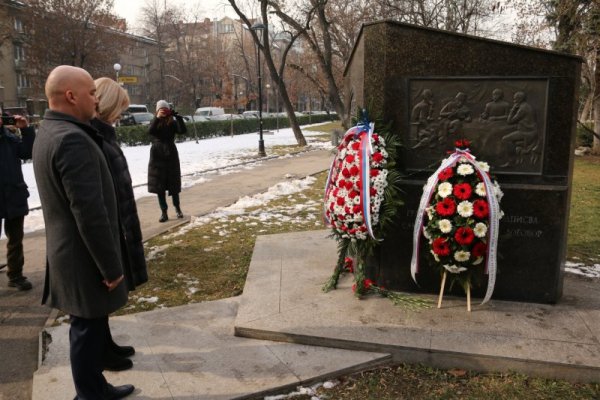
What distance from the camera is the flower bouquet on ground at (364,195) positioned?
421cm

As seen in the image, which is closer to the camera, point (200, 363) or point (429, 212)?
point (200, 363)

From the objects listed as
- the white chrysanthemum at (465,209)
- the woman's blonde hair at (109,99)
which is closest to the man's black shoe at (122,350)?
the woman's blonde hair at (109,99)

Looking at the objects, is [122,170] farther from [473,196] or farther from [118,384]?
[473,196]

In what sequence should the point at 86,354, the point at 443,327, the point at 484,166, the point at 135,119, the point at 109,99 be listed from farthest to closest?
the point at 135,119
the point at 484,166
the point at 443,327
the point at 109,99
the point at 86,354

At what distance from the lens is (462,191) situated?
4.01 metres

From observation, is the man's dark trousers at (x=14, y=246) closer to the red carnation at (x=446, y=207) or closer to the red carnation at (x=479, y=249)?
the red carnation at (x=446, y=207)

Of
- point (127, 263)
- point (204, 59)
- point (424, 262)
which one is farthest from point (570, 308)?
point (204, 59)

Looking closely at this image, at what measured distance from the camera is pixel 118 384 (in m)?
3.24

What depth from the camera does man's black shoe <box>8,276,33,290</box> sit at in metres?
5.18

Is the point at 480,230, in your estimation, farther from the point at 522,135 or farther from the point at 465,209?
the point at 522,135

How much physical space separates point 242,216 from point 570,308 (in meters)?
5.51

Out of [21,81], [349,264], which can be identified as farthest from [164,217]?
[21,81]

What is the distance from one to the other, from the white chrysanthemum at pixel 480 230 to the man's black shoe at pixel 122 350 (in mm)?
2746

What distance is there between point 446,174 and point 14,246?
14.1 feet
